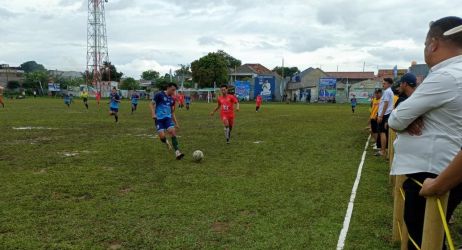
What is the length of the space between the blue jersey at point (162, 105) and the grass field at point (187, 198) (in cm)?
103

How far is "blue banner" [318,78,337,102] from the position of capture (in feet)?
242

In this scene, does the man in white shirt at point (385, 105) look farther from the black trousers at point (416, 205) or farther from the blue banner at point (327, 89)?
the blue banner at point (327, 89)

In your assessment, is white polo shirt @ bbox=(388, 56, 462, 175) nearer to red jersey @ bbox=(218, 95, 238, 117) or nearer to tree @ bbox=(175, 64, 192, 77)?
red jersey @ bbox=(218, 95, 238, 117)

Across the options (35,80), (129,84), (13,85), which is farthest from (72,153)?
(13,85)

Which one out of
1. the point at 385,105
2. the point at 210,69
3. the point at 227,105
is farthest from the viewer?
the point at 210,69

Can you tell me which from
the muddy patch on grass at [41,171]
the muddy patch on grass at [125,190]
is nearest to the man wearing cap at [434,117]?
the muddy patch on grass at [125,190]

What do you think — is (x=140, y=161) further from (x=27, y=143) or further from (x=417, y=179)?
(x=417, y=179)

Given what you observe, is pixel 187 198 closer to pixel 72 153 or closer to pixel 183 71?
pixel 72 153

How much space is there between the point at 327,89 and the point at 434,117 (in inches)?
2886

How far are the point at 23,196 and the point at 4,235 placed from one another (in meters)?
1.90

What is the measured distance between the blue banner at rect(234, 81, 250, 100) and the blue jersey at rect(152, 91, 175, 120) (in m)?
64.5

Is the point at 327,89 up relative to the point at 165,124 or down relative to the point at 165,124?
up

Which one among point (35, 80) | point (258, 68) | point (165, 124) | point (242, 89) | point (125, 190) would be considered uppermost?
point (258, 68)

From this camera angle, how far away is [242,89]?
76.4m
